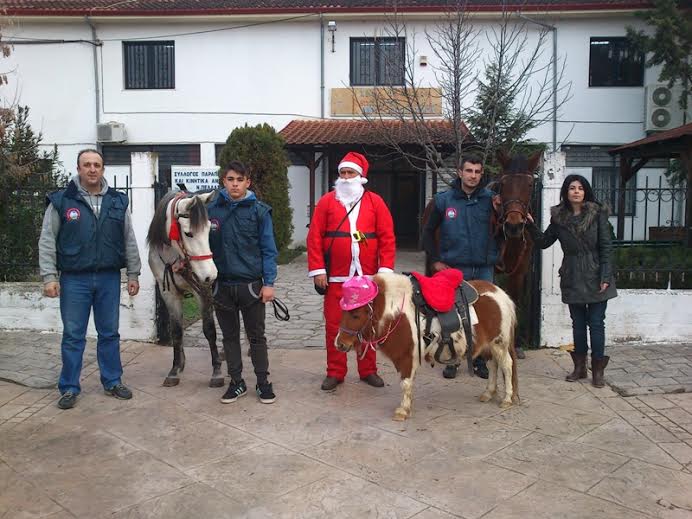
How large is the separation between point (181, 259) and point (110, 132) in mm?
13567

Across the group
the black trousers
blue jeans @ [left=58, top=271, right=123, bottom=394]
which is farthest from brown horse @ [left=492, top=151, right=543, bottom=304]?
blue jeans @ [left=58, top=271, right=123, bottom=394]

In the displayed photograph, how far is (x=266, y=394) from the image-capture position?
4875mm

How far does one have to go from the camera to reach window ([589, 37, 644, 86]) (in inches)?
648

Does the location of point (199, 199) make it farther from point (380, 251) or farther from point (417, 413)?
point (417, 413)

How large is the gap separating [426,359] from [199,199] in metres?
2.15

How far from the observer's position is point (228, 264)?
4.76 meters

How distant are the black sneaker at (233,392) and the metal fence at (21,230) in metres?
3.91

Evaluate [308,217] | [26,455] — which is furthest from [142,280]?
[308,217]

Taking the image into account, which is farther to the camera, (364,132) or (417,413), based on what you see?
(364,132)

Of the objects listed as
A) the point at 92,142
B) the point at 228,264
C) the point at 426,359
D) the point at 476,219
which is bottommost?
the point at 426,359

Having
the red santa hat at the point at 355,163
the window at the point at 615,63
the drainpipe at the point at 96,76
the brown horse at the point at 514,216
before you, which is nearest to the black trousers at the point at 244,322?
the red santa hat at the point at 355,163

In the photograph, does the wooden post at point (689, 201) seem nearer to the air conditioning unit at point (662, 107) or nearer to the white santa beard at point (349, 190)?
the white santa beard at point (349, 190)

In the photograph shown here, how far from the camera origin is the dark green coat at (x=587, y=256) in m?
5.08

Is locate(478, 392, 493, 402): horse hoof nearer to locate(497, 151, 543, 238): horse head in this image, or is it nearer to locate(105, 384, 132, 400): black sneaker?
locate(497, 151, 543, 238): horse head
